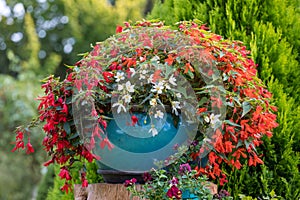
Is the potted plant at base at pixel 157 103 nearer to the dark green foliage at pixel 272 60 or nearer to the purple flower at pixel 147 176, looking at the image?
the purple flower at pixel 147 176

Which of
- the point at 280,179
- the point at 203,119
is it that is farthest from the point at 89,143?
the point at 280,179

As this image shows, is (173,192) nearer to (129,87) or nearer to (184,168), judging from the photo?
(184,168)

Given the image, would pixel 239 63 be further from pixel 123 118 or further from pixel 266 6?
pixel 266 6

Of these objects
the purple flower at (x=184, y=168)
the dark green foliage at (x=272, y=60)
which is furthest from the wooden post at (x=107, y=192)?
the dark green foliage at (x=272, y=60)

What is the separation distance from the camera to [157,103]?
179 cm

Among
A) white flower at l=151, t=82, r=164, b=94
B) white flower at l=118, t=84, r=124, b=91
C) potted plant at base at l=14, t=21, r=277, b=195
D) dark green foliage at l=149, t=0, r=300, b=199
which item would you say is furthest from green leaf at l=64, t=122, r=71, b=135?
dark green foliage at l=149, t=0, r=300, b=199

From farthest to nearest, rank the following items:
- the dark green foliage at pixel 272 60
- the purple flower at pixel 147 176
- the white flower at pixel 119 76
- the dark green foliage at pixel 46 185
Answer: the dark green foliage at pixel 46 185, the dark green foliage at pixel 272 60, the white flower at pixel 119 76, the purple flower at pixel 147 176

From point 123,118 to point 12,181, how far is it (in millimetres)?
5582

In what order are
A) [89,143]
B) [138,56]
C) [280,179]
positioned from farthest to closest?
1. [280,179]
2. [138,56]
3. [89,143]

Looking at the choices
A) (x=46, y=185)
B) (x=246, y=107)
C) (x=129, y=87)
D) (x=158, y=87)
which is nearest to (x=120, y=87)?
(x=129, y=87)

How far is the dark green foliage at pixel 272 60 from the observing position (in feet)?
7.34

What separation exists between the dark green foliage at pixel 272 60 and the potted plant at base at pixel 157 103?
0.38 metres

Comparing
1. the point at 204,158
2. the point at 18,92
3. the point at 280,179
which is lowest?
the point at 18,92

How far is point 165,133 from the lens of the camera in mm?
1821
